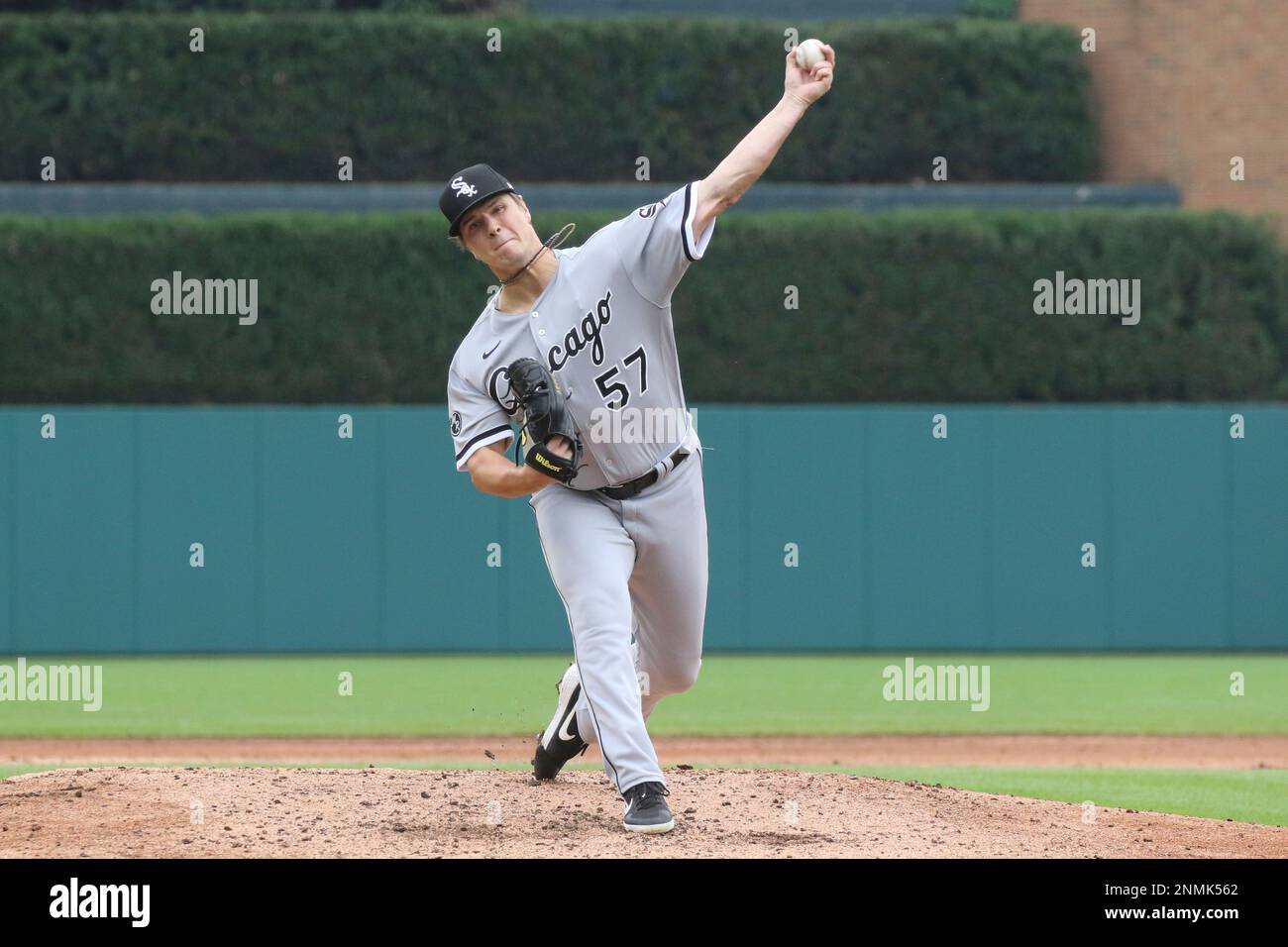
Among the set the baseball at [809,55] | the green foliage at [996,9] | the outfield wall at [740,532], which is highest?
the green foliage at [996,9]

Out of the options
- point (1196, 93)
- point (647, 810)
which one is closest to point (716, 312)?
point (1196, 93)

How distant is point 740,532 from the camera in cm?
1506

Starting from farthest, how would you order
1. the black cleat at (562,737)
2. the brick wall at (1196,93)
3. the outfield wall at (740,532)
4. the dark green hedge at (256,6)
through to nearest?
the dark green hedge at (256,6) → the brick wall at (1196,93) → the outfield wall at (740,532) → the black cleat at (562,737)

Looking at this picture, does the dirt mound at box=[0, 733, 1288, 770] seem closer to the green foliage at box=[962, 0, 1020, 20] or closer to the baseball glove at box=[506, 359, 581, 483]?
the baseball glove at box=[506, 359, 581, 483]

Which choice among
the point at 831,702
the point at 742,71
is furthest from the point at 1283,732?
the point at 742,71

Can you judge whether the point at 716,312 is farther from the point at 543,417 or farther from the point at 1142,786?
the point at 543,417

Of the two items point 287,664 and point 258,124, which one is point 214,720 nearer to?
point 287,664

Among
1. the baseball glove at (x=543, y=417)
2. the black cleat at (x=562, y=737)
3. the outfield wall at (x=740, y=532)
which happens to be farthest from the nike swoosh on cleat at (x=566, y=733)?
the outfield wall at (x=740, y=532)

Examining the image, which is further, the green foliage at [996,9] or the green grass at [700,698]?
the green foliage at [996,9]

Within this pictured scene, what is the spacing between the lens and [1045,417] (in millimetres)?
15078

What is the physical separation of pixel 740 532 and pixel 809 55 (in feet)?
32.3

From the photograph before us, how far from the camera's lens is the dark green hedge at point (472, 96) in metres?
18.6

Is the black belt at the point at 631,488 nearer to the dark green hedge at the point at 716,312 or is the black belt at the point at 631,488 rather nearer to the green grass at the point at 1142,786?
the green grass at the point at 1142,786

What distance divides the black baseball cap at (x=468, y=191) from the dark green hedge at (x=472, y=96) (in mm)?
13491
